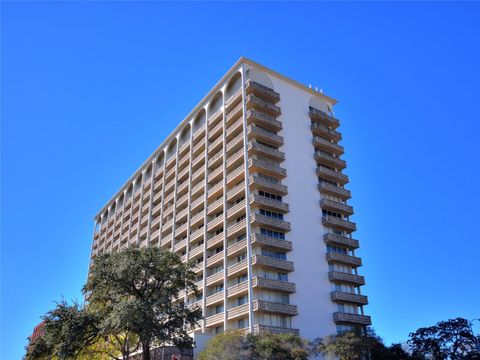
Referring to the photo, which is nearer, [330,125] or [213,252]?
[213,252]

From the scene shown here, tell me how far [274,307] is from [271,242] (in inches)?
312

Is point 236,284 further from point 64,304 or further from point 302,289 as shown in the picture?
point 64,304

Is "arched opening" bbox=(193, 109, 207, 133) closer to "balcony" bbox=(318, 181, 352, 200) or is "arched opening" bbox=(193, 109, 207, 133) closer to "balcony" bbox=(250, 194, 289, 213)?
"balcony" bbox=(318, 181, 352, 200)

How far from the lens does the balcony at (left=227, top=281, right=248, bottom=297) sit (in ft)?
180

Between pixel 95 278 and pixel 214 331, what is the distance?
64.3ft

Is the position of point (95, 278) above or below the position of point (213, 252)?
below

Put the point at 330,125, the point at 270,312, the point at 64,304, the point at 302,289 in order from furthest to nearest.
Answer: the point at 330,125, the point at 302,289, the point at 270,312, the point at 64,304

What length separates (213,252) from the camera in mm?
65875

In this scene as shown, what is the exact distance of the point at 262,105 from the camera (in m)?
66.9

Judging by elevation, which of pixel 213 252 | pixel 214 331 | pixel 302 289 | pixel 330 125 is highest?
pixel 330 125

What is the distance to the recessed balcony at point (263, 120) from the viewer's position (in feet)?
215

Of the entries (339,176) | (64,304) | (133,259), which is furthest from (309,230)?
(64,304)

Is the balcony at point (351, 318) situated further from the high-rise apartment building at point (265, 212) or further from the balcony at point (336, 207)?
the balcony at point (336, 207)

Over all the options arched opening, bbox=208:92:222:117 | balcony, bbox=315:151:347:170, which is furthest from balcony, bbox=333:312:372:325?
arched opening, bbox=208:92:222:117
